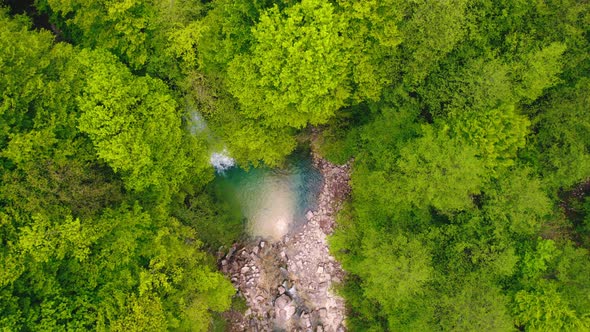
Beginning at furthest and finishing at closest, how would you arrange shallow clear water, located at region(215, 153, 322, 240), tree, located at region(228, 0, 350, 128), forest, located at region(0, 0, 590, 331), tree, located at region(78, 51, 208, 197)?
shallow clear water, located at region(215, 153, 322, 240)
tree, located at region(78, 51, 208, 197)
forest, located at region(0, 0, 590, 331)
tree, located at region(228, 0, 350, 128)

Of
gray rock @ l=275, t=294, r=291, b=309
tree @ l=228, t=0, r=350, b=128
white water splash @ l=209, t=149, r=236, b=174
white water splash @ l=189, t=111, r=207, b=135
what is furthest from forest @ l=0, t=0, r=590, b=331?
gray rock @ l=275, t=294, r=291, b=309

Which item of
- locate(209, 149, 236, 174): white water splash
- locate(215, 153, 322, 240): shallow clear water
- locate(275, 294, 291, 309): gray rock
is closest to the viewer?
locate(275, 294, 291, 309): gray rock

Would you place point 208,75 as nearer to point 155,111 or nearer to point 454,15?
point 155,111

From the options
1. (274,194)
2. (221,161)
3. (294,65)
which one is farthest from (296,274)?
(294,65)

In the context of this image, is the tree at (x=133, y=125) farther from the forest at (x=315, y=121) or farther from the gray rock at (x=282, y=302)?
the gray rock at (x=282, y=302)

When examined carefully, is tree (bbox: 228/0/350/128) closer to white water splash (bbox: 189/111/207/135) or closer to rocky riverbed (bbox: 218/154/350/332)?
white water splash (bbox: 189/111/207/135)

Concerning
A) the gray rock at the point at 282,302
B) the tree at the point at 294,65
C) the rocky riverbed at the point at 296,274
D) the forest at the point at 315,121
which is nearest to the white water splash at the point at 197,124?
the forest at the point at 315,121
